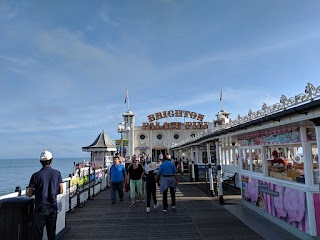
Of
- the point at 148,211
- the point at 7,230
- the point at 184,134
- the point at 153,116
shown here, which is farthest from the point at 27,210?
the point at 153,116

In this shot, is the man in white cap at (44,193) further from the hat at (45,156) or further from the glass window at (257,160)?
the glass window at (257,160)

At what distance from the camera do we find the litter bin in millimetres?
4098

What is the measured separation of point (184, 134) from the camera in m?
45.4

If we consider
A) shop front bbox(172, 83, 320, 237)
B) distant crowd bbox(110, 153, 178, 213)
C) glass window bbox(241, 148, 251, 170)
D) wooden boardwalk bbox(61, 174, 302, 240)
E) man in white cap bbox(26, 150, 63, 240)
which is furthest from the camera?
glass window bbox(241, 148, 251, 170)

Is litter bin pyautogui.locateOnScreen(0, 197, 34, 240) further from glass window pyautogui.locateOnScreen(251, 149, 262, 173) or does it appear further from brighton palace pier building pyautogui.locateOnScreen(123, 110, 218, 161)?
brighton palace pier building pyautogui.locateOnScreen(123, 110, 218, 161)

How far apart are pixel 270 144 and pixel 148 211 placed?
392 cm

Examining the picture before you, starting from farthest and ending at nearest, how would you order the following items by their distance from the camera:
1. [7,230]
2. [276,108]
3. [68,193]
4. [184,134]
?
[184,134] < [68,193] < [276,108] < [7,230]

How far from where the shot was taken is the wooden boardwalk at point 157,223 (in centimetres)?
568

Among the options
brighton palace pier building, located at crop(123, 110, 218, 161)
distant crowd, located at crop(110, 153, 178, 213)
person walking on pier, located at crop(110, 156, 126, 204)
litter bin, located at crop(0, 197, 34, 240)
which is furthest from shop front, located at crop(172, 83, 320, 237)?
brighton palace pier building, located at crop(123, 110, 218, 161)

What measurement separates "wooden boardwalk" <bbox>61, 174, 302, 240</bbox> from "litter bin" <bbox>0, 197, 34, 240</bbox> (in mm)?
1553

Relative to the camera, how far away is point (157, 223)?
662 cm

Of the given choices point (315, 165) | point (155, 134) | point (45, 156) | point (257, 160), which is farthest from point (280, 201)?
point (155, 134)

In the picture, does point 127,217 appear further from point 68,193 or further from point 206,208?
point 206,208

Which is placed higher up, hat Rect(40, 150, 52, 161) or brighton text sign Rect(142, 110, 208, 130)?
brighton text sign Rect(142, 110, 208, 130)
